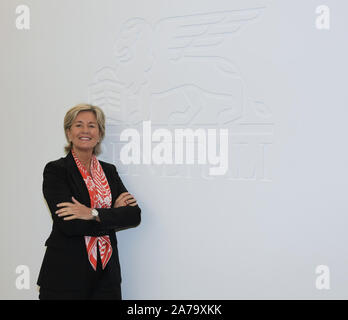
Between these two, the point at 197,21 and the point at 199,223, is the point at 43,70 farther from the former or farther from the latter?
the point at 199,223

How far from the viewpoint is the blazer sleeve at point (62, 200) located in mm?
2883

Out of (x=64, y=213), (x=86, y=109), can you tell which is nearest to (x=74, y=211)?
(x=64, y=213)

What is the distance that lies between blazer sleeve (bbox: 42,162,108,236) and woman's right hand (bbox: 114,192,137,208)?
22 centimetres

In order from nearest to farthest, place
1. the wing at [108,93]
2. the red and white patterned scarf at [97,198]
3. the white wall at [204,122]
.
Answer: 1. the white wall at [204,122]
2. the red and white patterned scarf at [97,198]
3. the wing at [108,93]

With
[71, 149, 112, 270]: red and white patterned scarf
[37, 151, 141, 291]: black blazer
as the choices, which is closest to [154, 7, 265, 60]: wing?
[71, 149, 112, 270]: red and white patterned scarf

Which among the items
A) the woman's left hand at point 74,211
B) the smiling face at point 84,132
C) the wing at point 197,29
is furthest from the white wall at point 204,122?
the woman's left hand at point 74,211

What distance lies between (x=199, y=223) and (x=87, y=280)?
31.0 inches

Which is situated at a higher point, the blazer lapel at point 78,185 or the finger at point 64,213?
the blazer lapel at point 78,185

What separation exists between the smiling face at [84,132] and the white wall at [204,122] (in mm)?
277

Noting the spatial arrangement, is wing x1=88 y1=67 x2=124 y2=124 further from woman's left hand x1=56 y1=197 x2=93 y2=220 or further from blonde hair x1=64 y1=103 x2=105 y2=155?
woman's left hand x1=56 y1=197 x2=93 y2=220

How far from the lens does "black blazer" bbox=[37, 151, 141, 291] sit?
2.92 meters
